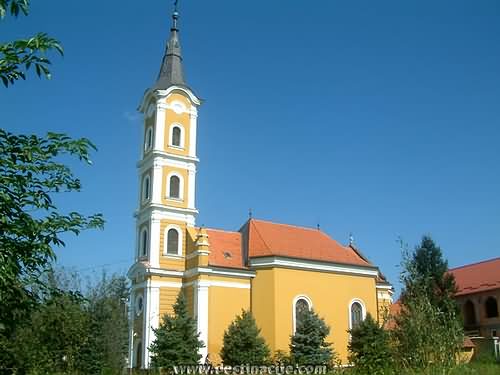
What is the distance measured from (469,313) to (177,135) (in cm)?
3445

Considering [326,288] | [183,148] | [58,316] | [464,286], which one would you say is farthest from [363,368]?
[464,286]

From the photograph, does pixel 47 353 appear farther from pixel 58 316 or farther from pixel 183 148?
pixel 183 148

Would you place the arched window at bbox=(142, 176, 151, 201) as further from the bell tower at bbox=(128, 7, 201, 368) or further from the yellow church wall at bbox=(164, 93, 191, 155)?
the yellow church wall at bbox=(164, 93, 191, 155)

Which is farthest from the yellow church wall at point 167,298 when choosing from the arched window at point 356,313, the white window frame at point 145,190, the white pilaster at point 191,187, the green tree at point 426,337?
the green tree at point 426,337

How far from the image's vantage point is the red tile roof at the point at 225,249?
39.1 meters

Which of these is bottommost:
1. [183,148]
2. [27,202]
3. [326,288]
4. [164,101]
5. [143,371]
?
[143,371]

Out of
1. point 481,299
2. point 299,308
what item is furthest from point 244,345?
point 481,299

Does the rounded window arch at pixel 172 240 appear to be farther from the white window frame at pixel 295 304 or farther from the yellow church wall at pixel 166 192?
the white window frame at pixel 295 304

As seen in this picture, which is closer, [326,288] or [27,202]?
[27,202]

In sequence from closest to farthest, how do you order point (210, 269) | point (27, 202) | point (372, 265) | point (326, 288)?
1. point (27, 202)
2. point (210, 269)
3. point (326, 288)
4. point (372, 265)

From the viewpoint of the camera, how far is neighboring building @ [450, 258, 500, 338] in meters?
52.5

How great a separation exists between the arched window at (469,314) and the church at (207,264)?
1604cm

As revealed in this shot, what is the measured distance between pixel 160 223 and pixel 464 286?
33.4 m

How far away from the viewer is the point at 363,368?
1302 centimetres
